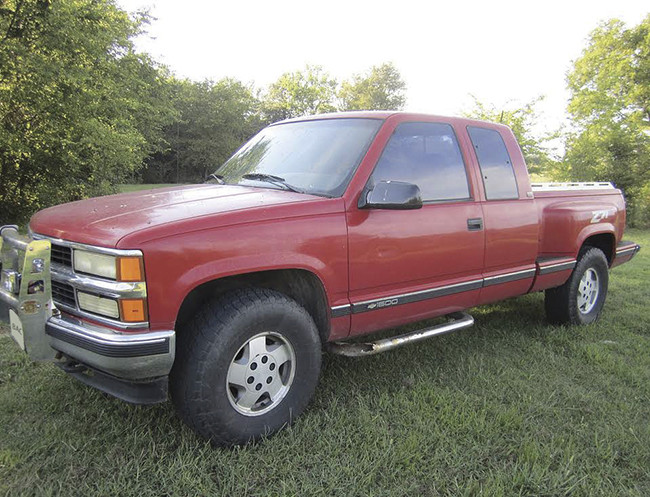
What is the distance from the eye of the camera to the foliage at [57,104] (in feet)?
22.1

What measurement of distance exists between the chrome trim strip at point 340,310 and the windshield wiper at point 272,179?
2.52ft

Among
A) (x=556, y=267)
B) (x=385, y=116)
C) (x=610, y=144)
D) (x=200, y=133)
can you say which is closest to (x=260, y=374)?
(x=385, y=116)

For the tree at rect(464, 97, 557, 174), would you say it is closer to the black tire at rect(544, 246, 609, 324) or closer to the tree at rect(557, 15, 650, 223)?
the tree at rect(557, 15, 650, 223)

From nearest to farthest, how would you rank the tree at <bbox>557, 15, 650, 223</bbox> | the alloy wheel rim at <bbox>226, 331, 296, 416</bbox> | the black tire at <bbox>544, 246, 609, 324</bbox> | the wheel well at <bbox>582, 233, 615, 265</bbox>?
1. the alloy wheel rim at <bbox>226, 331, 296, 416</bbox>
2. the black tire at <bbox>544, 246, 609, 324</bbox>
3. the wheel well at <bbox>582, 233, 615, 265</bbox>
4. the tree at <bbox>557, 15, 650, 223</bbox>

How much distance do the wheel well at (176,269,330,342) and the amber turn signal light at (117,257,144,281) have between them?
457mm

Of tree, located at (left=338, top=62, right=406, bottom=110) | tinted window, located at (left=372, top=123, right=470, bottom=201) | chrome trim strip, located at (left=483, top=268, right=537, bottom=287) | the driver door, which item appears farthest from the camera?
Answer: tree, located at (left=338, top=62, right=406, bottom=110)

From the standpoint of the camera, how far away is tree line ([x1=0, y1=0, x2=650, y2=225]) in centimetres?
687

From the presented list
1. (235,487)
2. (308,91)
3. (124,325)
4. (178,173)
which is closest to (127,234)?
(124,325)

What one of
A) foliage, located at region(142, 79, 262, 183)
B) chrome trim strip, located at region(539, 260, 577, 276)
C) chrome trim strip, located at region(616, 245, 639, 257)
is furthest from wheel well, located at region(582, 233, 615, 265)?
foliage, located at region(142, 79, 262, 183)

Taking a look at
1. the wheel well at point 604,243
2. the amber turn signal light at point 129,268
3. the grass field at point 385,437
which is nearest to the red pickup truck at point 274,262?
the amber turn signal light at point 129,268

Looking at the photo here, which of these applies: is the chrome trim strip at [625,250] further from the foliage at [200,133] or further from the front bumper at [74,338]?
the foliage at [200,133]

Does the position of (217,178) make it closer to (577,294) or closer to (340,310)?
(340,310)

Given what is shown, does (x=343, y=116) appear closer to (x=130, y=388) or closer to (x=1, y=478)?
(x=130, y=388)

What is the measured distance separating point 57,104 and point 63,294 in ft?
21.4
